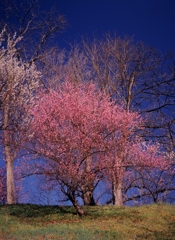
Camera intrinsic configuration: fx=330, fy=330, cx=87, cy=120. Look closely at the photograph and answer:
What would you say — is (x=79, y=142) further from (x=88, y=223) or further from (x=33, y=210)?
(x=33, y=210)

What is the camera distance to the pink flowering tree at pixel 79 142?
46.7 ft

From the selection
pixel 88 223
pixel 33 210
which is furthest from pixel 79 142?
pixel 33 210

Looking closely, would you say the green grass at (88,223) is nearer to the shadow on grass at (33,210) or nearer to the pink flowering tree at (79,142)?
the shadow on grass at (33,210)

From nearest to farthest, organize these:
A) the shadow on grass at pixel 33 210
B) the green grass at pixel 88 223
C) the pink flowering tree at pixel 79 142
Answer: the green grass at pixel 88 223 → the pink flowering tree at pixel 79 142 → the shadow on grass at pixel 33 210

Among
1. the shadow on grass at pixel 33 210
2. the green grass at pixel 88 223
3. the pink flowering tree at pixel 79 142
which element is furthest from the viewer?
the shadow on grass at pixel 33 210

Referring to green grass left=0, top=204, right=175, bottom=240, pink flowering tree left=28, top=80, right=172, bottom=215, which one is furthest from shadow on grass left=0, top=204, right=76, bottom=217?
pink flowering tree left=28, top=80, right=172, bottom=215

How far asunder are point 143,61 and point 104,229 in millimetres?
13115

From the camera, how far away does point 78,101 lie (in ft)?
50.6

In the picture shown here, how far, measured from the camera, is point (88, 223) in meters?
13.4

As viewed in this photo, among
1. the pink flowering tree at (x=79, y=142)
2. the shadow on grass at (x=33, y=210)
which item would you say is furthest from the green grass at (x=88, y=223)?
the pink flowering tree at (x=79, y=142)

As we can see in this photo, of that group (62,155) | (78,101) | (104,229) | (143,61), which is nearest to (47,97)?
(78,101)

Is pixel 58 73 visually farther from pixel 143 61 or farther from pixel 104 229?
pixel 104 229

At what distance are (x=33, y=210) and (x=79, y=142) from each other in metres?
4.70

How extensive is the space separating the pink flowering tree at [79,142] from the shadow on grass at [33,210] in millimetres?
1570
